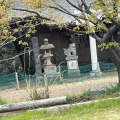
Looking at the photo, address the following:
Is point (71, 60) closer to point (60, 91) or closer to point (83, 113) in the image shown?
point (60, 91)

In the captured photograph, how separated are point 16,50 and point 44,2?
10901 millimetres

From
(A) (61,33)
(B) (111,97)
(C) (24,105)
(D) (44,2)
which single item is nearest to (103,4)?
(D) (44,2)

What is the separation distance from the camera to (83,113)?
261 inches

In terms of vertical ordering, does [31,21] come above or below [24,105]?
above

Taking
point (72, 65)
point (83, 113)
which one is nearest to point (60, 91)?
point (83, 113)

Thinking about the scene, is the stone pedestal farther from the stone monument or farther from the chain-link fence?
the chain-link fence

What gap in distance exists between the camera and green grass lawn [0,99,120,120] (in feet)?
20.7

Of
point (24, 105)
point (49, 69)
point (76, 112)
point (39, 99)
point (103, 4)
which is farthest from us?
point (49, 69)

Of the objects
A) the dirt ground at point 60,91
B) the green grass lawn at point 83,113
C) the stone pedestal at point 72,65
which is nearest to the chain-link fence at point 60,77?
the stone pedestal at point 72,65

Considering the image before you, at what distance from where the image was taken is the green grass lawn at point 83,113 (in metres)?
6.30

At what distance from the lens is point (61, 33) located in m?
17.5

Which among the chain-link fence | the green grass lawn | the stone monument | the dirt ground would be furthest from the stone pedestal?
the green grass lawn

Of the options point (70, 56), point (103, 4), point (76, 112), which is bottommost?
point (76, 112)

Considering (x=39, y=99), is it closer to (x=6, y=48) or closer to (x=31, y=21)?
(x=31, y=21)
